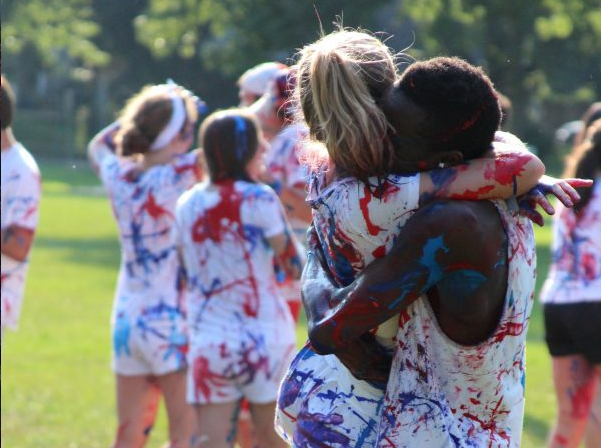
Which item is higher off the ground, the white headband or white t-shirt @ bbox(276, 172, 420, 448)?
white t-shirt @ bbox(276, 172, 420, 448)

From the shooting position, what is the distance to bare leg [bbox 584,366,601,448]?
6.07 metres

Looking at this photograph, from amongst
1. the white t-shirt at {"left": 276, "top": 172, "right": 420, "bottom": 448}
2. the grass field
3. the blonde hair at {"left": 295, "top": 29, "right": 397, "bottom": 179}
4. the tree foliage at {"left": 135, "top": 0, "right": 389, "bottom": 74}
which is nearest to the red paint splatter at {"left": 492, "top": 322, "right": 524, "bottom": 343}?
the white t-shirt at {"left": 276, "top": 172, "right": 420, "bottom": 448}

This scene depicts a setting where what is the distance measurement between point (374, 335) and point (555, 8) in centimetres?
2124

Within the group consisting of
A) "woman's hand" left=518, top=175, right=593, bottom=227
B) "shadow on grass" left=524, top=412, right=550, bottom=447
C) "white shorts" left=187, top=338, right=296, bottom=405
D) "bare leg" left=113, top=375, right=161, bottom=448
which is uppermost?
"woman's hand" left=518, top=175, right=593, bottom=227

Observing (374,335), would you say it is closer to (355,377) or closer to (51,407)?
(355,377)

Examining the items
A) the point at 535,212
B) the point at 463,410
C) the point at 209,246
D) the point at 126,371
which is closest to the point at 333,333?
the point at 463,410

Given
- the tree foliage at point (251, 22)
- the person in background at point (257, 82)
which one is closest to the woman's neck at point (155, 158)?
the person in background at point (257, 82)

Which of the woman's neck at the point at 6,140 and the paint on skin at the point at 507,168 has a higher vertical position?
the paint on skin at the point at 507,168

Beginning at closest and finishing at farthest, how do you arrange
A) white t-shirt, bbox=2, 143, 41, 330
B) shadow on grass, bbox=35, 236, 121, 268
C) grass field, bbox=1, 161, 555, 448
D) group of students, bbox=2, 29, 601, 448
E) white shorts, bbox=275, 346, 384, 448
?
group of students, bbox=2, 29, 601, 448
white shorts, bbox=275, 346, 384, 448
white t-shirt, bbox=2, 143, 41, 330
grass field, bbox=1, 161, 555, 448
shadow on grass, bbox=35, 236, 121, 268

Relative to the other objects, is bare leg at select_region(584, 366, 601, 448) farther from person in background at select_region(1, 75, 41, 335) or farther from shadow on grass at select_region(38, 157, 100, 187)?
shadow on grass at select_region(38, 157, 100, 187)

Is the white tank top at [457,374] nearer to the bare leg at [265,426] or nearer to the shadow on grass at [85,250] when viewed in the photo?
the bare leg at [265,426]

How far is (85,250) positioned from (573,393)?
612 inches

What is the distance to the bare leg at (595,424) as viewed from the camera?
6074mm

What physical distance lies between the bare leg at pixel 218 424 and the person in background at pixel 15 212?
1.03 meters
